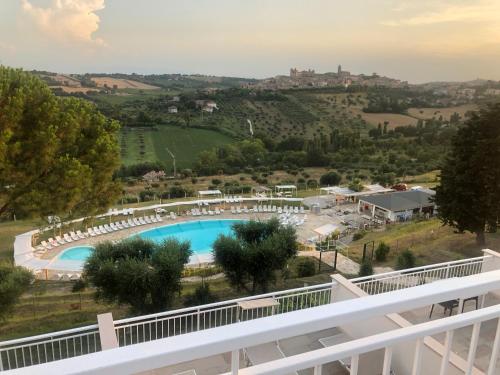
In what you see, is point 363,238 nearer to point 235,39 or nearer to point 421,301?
point 421,301

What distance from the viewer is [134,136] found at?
4809 centimetres

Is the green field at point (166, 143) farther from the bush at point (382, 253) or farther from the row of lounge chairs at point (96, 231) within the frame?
the bush at point (382, 253)

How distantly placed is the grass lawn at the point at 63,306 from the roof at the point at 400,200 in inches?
415

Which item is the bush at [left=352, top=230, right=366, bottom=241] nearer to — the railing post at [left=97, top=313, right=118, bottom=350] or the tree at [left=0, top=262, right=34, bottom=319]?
the tree at [left=0, top=262, right=34, bottom=319]

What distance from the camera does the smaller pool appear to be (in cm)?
1832

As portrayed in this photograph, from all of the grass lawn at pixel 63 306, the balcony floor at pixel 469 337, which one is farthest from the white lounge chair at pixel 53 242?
the balcony floor at pixel 469 337

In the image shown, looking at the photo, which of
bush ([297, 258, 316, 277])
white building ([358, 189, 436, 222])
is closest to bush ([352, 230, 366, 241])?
white building ([358, 189, 436, 222])

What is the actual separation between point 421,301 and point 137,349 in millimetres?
716

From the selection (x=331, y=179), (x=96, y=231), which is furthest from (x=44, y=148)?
(x=331, y=179)

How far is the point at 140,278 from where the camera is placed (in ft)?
27.6

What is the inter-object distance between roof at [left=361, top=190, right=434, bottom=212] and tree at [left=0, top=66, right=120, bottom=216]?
17.2m

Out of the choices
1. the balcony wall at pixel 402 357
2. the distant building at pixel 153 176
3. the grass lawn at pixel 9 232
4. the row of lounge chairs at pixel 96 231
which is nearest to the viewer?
the balcony wall at pixel 402 357

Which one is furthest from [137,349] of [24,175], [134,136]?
[134,136]

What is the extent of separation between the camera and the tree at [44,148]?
7.77 metres
